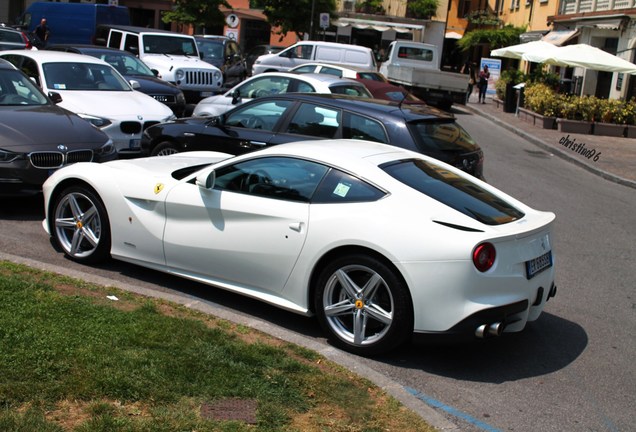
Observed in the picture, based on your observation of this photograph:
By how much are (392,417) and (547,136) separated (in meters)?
20.1

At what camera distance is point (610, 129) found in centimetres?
2420

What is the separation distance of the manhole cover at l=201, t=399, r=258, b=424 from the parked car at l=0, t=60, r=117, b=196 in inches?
210

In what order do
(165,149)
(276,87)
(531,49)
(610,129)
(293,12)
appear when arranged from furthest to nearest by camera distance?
(293,12)
(531,49)
(610,129)
(276,87)
(165,149)

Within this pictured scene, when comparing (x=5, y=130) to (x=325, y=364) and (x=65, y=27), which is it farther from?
(x=65, y=27)

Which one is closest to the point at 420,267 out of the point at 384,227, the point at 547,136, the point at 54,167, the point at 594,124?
the point at 384,227

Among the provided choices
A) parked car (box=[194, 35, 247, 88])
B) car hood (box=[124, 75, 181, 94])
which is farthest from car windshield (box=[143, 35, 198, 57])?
parked car (box=[194, 35, 247, 88])

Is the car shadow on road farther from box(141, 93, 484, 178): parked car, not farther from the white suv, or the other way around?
the white suv

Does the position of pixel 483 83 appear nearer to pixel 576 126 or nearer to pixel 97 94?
pixel 576 126

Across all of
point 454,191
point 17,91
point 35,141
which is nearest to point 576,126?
point 17,91

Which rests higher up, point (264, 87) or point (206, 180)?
point (264, 87)

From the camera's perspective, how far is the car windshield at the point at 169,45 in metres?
20.8

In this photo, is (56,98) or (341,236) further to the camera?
(56,98)

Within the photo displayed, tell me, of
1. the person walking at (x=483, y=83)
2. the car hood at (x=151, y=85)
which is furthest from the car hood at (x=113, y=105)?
the person walking at (x=483, y=83)

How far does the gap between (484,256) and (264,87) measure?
29.0 ft
